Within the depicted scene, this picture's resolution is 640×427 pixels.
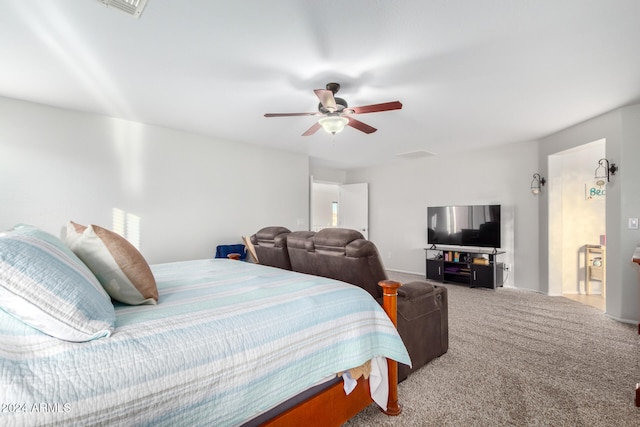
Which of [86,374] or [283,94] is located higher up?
[283,94]

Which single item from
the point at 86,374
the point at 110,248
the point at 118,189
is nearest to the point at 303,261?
the point at 110,248

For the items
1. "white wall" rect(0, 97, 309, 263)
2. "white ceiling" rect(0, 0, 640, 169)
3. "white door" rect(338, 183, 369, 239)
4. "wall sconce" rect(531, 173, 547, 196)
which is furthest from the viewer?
"white door" rect(338, 183, 369, 239)

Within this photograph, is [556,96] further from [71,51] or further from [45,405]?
[71,51]

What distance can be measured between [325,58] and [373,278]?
5.86 feet

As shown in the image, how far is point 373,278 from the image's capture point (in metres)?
1.97

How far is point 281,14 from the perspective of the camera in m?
1.93

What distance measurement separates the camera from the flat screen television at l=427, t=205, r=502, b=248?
204 inches

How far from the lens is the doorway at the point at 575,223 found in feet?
15.1

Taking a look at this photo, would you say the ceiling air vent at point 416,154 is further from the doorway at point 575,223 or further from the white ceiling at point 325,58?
the doorway at point 575,223

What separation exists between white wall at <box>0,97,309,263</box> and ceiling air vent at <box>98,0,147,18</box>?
2.48 m

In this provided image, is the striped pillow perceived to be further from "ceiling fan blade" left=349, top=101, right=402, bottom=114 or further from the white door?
the white door

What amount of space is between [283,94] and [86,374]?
2.89 meters

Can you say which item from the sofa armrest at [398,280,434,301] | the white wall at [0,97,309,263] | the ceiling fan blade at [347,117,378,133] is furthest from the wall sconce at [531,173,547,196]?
the white wall at [0,97,309,263]

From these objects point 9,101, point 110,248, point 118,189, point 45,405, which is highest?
point 9,101
